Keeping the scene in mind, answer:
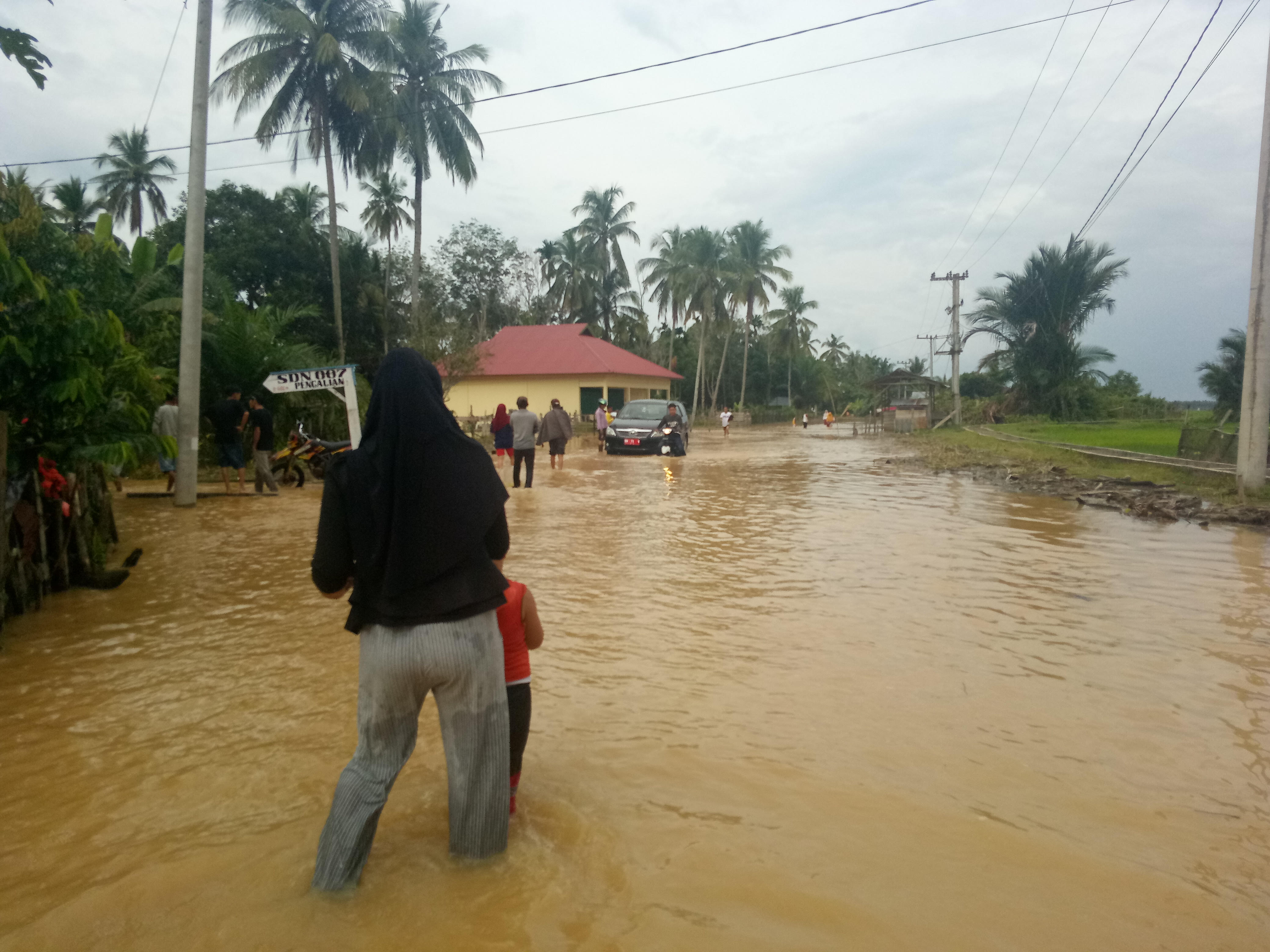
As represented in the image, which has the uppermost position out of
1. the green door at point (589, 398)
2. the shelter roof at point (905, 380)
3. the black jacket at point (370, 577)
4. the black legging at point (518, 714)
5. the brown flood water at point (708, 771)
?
the shelter roof at point (905, 380)

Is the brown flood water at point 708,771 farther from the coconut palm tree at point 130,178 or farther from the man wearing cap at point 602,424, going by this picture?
the coconut palm tree at point 130,178

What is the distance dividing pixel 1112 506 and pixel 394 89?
26.8 metres

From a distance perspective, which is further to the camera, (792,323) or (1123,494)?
(792,323)

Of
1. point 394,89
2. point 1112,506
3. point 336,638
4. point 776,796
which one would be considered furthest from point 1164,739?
point 394,89

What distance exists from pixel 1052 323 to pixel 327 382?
44.7m

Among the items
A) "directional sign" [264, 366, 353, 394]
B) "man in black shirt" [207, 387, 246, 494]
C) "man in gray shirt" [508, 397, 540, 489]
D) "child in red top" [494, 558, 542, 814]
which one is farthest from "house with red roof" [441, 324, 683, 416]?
"child in red top" [494, 558, 542, 814]

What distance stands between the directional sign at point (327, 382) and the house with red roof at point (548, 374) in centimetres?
2840

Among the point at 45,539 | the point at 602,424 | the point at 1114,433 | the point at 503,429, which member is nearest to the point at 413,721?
the point at 45,539

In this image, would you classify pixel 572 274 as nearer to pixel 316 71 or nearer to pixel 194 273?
pixel 316 71

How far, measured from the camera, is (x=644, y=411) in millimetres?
27078

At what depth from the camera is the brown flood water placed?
2.92 m

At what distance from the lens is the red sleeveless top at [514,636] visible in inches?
129

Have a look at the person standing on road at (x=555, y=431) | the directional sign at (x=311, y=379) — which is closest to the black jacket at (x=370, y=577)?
the directional sign at (x=311, y=379)

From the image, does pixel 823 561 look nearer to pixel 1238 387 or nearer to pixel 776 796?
pixel 776 796
